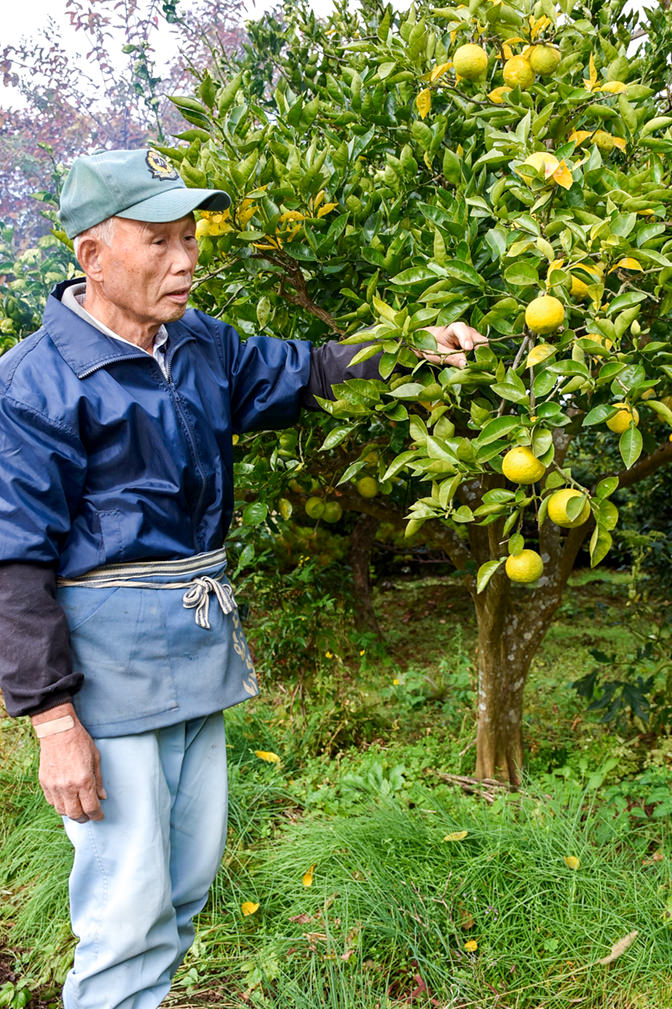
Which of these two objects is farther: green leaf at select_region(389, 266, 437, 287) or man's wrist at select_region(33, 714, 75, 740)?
green leaf at select_region(389, 266, 437, 287)

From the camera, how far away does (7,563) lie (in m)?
1.50

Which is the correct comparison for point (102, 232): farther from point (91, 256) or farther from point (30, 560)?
point (30, 560)

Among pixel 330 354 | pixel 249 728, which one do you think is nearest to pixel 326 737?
pixel 249 728

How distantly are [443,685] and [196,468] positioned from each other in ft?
7.83

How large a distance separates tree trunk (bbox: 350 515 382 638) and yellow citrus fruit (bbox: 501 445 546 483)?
290 centimetres

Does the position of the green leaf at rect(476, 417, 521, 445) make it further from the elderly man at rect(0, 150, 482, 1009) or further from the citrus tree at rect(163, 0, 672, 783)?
the elderly man at rect(0, 150, 482, 1009)

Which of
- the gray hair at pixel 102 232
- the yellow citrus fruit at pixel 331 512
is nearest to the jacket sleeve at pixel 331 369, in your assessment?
the gray hair at pixel 102 232

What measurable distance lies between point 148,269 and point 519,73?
0.88 m

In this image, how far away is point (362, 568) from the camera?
172 inches

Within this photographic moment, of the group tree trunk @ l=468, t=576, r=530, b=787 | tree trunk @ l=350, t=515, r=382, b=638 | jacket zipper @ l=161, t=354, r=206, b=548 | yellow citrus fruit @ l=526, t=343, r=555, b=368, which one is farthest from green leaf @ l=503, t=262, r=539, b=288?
tree trunk @ l=350, t=515, r=382, b=638

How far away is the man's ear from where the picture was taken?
1.61m

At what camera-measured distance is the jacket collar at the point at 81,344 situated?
1.59 metres

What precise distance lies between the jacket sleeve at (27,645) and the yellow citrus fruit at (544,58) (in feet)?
4.62

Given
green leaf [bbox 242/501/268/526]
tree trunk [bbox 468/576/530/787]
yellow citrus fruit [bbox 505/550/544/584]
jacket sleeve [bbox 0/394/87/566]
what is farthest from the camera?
tree trunk [bbox 468/576/530/787]
